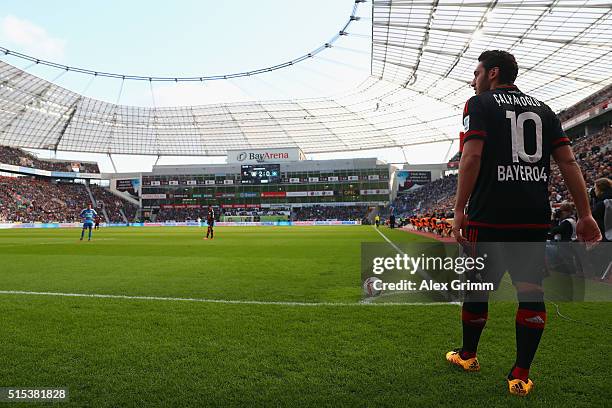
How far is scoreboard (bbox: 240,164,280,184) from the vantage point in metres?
66.6

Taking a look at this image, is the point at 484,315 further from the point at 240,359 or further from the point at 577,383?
the point at 240,359

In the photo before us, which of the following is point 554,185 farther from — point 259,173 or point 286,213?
point 286,213

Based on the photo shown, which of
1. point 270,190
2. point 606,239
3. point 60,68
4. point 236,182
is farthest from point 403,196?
point 606,239

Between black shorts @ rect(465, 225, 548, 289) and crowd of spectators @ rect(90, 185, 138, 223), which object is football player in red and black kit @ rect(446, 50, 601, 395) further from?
crowd of spectators @ rect(90, 185, 138, 223)

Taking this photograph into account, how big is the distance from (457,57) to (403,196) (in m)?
40.8

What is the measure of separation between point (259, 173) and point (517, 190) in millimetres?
65514

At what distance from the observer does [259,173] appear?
67375 mm

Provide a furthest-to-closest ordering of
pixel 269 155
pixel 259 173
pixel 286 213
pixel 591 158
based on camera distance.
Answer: pixel 286 213 → pixel 269 155 → pixel 259 173 → pixel 591 158

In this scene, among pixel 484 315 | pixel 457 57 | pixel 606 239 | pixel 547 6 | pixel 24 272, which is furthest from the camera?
pixel 457 57

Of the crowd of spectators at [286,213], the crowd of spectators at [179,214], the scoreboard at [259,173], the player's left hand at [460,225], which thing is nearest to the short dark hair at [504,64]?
the player's left hand at [460,225]

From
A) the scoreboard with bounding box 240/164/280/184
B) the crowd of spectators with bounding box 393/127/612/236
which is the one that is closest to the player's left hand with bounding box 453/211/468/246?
the crowd of spectators with bounding box 393/127/612/236

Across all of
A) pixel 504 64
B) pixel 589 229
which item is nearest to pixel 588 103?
pixel 504 64

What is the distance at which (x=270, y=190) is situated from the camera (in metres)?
78.9

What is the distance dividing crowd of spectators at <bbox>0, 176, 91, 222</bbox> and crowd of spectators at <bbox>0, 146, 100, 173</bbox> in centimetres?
281
